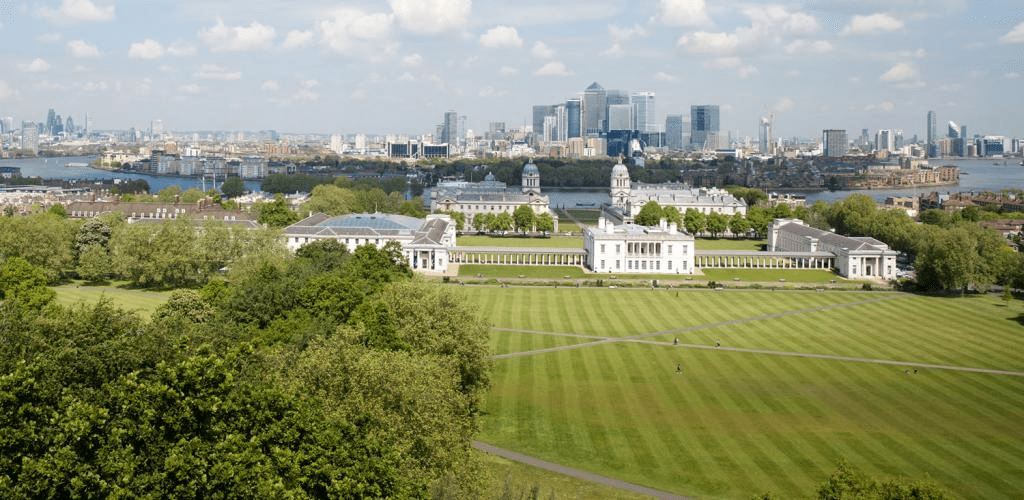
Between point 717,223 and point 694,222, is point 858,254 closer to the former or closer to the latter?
point 717,223

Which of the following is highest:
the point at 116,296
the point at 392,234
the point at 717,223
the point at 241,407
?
the point at 717,223

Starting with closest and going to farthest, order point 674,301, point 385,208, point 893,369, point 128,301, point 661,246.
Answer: point 893,369 → point 128,301 → point 674,301 → point 661,246 → point 385,208

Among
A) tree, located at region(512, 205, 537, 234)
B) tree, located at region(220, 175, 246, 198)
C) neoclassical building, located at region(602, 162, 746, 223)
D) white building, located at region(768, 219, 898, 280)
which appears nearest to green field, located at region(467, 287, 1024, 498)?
white building, located at region(768, 219, 898, 280)

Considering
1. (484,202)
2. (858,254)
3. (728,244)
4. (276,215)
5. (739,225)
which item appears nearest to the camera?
(858,254)

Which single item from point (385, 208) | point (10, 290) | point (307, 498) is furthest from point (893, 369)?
point (385, 208)

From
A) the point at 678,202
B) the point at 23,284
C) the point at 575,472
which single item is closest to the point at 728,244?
the point at 678,202

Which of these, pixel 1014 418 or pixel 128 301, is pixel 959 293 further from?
pixel 128 301

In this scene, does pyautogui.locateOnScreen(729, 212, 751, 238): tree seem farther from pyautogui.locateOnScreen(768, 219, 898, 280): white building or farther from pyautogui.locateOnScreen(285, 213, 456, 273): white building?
pyautogui.locateOnScreen(285, 213, 456, 273): white building
